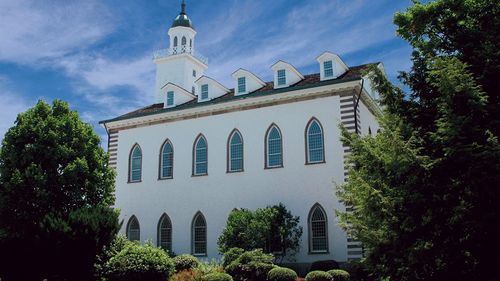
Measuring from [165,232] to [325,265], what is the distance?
1243 cm

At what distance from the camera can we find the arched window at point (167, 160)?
3428 centimetres

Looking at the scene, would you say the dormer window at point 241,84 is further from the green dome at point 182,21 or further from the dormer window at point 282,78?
the green dome at point 182,21

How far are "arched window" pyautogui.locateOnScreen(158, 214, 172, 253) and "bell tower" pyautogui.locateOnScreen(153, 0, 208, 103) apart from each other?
1669 centimetres

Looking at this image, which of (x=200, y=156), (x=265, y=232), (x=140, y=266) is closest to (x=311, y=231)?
(x=265, y=232)

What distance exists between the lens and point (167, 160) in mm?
34625

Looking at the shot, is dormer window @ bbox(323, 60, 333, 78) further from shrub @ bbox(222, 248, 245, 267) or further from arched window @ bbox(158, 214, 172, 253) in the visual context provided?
arched window @ bbox(158, 214, 172, 253)

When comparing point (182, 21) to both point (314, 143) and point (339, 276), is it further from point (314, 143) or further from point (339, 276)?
point (339, 276)

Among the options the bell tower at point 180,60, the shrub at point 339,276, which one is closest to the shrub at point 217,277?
the shrub at point 339,276

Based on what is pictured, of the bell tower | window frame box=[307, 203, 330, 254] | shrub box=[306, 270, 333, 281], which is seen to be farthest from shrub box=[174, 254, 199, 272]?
the bell tower

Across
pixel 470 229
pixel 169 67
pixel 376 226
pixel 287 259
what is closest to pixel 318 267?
pixel 287 259

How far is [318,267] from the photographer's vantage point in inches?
1005

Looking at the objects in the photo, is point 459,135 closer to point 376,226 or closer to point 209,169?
point 376,226

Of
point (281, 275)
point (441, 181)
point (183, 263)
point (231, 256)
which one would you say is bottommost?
point (281, 275)

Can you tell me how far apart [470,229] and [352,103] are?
58.3 feet
